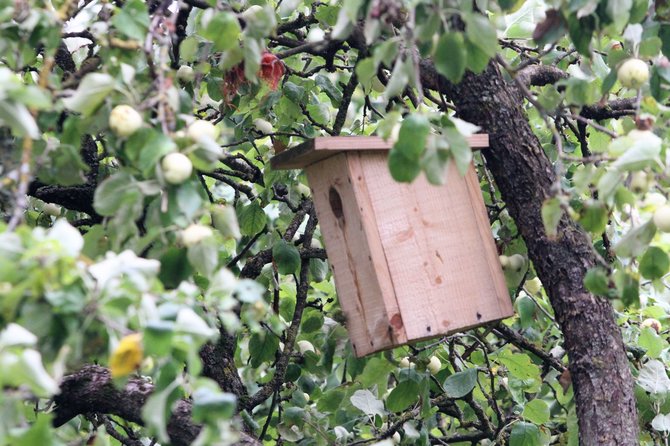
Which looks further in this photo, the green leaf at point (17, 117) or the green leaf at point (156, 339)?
the green leaf at point (17, 117)

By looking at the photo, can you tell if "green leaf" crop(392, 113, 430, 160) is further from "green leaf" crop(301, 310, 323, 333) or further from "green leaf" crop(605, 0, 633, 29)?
"green leaf" crop(301, 310, 323, 333)

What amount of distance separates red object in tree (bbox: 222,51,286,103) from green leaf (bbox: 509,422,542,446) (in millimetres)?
1073

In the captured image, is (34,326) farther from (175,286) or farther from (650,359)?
(650,359)

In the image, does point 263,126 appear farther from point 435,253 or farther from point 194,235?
point 194,235

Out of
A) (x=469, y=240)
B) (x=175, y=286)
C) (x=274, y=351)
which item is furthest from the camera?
(x=274, y=351)

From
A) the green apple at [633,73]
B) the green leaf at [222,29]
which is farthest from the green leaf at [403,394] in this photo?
the green leaf at [222,29]

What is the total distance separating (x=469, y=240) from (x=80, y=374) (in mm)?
1023

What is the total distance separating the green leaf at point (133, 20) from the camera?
168 centimetres

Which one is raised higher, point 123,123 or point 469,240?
point 123,123

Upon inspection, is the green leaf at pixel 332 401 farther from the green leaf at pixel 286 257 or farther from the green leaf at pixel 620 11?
the green leaf at pixel 620 11

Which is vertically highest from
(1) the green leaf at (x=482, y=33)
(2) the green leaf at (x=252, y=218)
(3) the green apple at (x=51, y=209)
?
(1) the green leaf at (x=482, y=33)

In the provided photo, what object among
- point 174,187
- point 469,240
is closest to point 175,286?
point 174,187

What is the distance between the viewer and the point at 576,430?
8.79 feet

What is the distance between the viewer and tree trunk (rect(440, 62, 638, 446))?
246 cm
